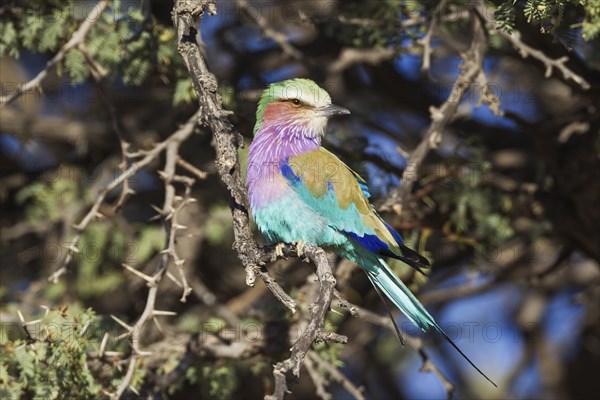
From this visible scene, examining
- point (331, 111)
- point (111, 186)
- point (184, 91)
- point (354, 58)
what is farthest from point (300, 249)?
point (354, 58)

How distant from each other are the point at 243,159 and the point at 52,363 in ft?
6.02

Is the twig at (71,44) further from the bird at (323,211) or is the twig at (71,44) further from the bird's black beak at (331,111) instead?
the bird's black beak at (331,111)

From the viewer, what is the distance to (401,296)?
4.29 metres

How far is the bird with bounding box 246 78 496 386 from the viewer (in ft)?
13.9

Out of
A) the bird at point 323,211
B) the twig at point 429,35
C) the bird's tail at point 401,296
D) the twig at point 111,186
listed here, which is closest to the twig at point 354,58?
the twig at point 429,35

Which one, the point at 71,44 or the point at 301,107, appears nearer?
the point at 71,44

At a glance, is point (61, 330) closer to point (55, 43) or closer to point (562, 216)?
point (55, 43)

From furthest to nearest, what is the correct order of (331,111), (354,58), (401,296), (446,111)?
(354,58), (331,111), (446,111), (401,296)

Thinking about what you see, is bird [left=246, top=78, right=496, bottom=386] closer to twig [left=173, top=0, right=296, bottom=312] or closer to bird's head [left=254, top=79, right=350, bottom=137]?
bird's head [left=254, top=79, right=350, bottom=137]

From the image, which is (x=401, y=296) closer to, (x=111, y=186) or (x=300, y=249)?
(x=300, y=249)

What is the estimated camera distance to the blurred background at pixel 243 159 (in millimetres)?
4754

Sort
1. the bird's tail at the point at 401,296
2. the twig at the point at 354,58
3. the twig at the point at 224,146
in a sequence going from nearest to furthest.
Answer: the twig at the point at 224,146 < the bird's tail at the point at 401,296 < the twig at the point at 354,58

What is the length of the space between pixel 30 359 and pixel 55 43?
2.09m

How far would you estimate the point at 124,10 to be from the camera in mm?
5121
